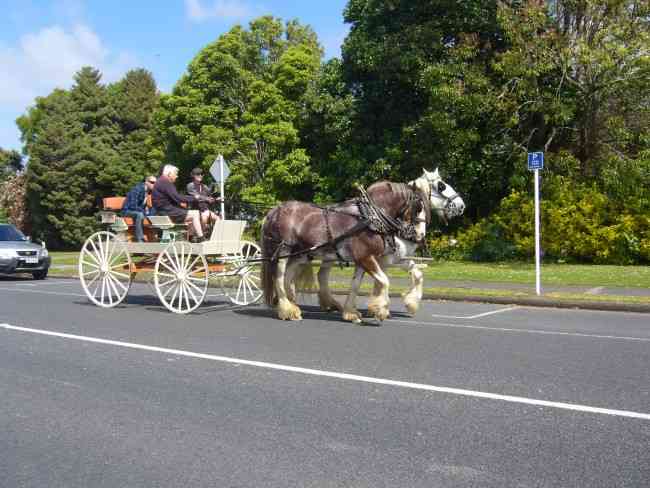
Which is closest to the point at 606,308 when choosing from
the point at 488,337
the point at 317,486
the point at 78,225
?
the point at 488,337

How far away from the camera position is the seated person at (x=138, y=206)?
1241cm

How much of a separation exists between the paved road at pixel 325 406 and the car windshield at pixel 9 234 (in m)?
14.0

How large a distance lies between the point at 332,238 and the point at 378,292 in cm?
115

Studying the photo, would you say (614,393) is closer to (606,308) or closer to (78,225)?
(606,308)

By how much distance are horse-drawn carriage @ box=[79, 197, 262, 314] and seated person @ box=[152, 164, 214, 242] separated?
0.58 ft

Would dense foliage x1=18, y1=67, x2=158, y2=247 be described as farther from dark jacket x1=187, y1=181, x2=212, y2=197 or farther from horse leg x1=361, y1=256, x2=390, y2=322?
horse leg x1=361, y1=256, x2=390, y2=322

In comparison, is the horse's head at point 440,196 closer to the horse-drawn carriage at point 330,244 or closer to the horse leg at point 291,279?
the horse-drawn carriage at point 330,244

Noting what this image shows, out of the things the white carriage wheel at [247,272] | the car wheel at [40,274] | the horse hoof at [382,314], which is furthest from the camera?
the car wheel at [40,274]

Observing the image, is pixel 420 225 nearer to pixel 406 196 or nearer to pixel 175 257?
pixel 406 196

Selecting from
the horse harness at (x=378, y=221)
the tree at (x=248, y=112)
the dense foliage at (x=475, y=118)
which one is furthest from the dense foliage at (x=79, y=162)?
the horse harness at (x=378, y=221)

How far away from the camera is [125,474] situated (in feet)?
13.8

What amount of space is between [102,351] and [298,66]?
25.5m

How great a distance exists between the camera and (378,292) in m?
9.89

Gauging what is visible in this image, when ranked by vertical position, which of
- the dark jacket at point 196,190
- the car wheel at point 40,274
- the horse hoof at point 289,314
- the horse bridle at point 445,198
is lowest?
the horse hoof at point 289,314
